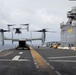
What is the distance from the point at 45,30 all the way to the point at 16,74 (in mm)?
142351

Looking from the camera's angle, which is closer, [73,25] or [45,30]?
[73,25]

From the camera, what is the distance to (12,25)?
537 ft

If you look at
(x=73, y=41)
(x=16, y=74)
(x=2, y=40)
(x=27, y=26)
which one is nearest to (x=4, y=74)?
(x=16, y=74)

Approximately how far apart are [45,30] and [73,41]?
2555 inches

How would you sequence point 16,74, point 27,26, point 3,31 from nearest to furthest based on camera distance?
point 16,74 < point 3,31 < point 27,26

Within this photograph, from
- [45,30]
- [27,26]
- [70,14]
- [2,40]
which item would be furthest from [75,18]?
[27,26]

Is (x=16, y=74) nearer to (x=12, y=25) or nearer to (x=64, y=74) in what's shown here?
(x=64, y=74)

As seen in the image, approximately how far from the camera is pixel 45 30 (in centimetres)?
15962

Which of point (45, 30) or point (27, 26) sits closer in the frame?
point (45, 30)

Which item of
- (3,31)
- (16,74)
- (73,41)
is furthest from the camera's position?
(3,31)

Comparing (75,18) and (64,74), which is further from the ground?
(75,18)

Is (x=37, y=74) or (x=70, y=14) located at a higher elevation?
(x=70, y=14)

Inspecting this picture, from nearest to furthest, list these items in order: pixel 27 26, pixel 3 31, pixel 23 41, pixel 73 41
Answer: pixel 23 41 → pixel 73 41 → pixel 3 31 → pixel 27 26

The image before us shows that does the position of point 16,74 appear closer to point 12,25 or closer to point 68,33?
point 68,33
